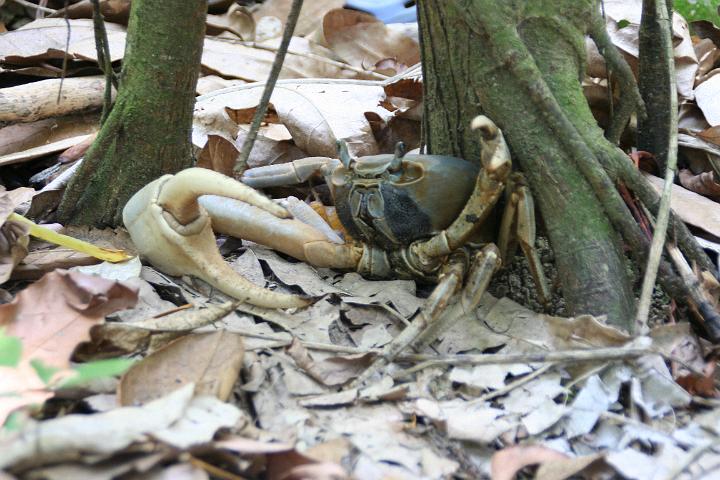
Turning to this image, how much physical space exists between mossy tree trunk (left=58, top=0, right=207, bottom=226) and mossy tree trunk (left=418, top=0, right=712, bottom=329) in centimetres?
80

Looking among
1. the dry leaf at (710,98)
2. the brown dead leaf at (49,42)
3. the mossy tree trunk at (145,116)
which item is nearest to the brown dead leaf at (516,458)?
the mossy tree trunk at (145,116)

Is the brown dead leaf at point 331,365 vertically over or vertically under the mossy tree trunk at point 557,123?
under

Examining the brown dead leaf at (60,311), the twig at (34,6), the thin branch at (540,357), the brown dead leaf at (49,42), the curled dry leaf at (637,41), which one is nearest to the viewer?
the brown dead leaf at (60,311)

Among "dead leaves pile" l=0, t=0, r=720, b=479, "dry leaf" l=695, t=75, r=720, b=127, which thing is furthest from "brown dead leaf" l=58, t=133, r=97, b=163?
"dry leaf" l=695, t=75, r=720, b=127

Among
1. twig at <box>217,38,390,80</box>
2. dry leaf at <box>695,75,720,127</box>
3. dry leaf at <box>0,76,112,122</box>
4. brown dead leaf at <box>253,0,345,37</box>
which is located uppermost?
dry leaf at <box>695,75,720,127</box>

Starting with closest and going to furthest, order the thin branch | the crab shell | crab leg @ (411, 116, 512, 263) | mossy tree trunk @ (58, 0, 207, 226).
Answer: the thin branch < crab leg @ (411, 116, 512, 263) < the crab shell < mossy tree trunk @ (58, 0, 207, 226)

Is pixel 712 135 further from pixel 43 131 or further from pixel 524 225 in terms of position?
pixel 43 131

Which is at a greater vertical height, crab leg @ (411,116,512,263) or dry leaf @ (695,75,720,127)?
dry leaf @ (695,75,720,127)

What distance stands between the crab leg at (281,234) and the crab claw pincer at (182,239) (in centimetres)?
22

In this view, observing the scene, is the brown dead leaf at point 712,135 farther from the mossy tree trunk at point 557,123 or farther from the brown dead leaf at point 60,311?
the brown dead leaf at point 60,311

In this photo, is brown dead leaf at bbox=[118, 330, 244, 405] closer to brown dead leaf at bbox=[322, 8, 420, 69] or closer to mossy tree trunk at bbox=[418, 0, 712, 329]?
mossy tree trunk at bbox=[418, 0, 712, 329]

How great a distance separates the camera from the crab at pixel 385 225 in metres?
2.27

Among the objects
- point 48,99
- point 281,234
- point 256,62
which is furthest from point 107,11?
point 281,234

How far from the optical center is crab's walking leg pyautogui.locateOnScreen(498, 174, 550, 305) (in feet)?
7.47
